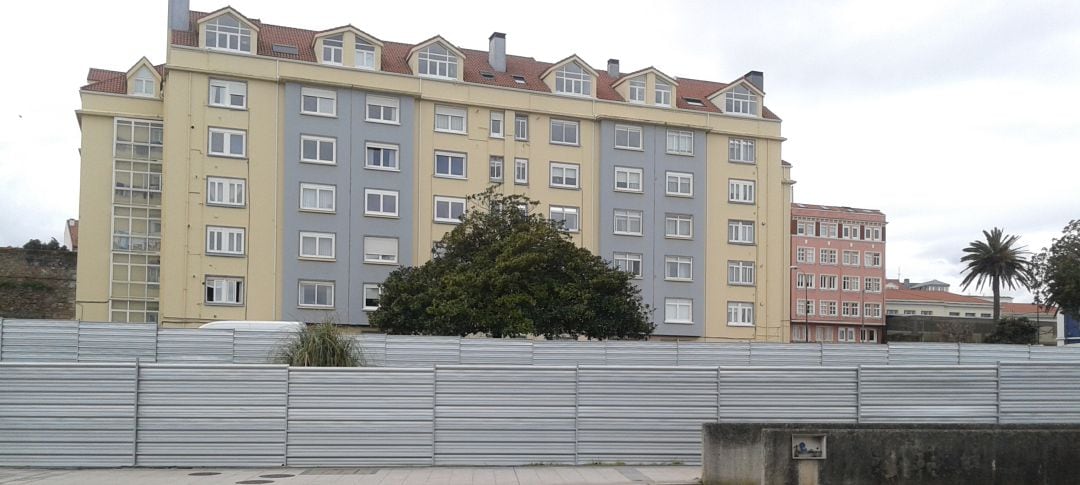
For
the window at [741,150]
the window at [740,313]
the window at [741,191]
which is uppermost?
the window at [741,150]

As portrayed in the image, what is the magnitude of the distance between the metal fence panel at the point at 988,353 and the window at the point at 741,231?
2602 centimetres

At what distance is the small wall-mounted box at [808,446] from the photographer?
13688mm

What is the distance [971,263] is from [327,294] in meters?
Answer: 59.9

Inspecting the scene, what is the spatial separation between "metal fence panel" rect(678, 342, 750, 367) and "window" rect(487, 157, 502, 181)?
964 inches

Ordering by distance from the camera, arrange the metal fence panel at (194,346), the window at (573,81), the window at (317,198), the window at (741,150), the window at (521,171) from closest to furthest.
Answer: the metal fence panel at (194,346), the window at (317,198), the window at (521,171), the window at (573,81), the window at (741,150)

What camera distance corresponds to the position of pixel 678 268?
55.6 m

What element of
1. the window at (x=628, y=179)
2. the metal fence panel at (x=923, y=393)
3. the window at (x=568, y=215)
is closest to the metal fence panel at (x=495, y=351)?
the metal fence panel at (x=923, y=393)

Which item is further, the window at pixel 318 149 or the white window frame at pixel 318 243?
the window at pixel 318 149

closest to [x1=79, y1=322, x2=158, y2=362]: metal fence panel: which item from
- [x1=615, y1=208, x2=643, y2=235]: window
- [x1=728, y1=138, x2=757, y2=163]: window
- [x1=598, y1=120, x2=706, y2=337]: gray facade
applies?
[x1=598, y1=120, x2=706, y2=337]: gray facade

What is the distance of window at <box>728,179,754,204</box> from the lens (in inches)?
2261

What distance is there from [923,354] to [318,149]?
30528 mm

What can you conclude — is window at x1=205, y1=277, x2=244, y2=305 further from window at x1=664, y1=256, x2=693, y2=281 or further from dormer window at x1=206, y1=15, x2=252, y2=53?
window at x1=664, y1=256, x2=693, y2=281

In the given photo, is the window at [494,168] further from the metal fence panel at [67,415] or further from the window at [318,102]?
the metal fence panel at [67,415]

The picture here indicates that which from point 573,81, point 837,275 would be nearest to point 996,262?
point 837,275
